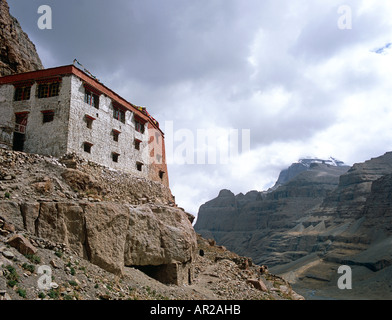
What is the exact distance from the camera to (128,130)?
34344mm

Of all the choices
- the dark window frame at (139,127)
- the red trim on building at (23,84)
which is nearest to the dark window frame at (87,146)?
the red trim on building at (23,84)

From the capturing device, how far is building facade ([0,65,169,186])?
27281mm

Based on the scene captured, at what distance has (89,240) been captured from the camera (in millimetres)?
20125

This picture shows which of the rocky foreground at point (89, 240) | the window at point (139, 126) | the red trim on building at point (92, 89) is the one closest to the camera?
the rocky foreground at point (89, 240)

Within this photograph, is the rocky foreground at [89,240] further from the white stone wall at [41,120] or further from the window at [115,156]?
the white stone wall at [41,120]

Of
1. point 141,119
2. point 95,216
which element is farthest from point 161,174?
point 95,216

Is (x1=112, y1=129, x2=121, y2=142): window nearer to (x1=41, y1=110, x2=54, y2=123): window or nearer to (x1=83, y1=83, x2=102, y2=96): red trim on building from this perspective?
(x1=83, y1=83, x2=102, y2=96): red trim on building

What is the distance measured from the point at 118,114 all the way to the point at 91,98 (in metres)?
3.78

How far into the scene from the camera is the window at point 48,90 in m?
28.5

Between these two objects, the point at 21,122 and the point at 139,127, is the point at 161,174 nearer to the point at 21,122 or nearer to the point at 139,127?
the point at 139,127

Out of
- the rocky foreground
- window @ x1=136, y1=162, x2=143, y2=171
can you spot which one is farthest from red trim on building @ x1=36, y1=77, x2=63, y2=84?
window @ x1=136, y1=162, x2=143, y2=171

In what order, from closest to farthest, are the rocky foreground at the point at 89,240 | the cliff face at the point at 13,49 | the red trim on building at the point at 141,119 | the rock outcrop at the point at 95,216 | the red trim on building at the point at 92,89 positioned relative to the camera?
the rocky foreground at the point at 89,240 < the rock outcrop at the point at 95,216 < the red trim on building at the point at 92,89 < the red trim on building at the point at 141,119 < the cliff face at the point at 13,49

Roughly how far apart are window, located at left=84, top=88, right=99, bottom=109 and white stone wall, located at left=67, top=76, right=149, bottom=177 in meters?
0.30
